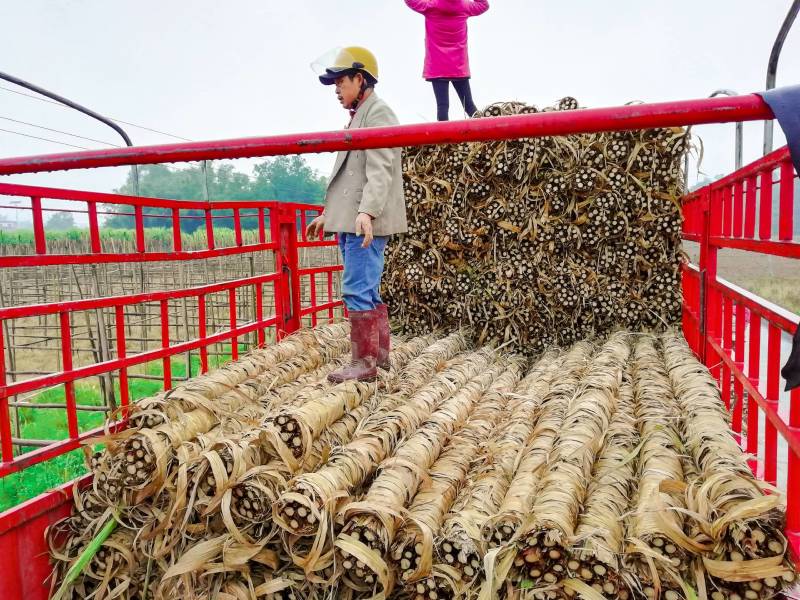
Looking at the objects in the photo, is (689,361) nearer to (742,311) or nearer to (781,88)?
(742,311)

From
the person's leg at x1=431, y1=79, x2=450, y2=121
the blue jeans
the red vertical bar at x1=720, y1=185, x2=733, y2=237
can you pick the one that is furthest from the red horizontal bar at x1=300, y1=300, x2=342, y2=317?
the person's leg at x1=431, y1=79, x2=450, y2=121

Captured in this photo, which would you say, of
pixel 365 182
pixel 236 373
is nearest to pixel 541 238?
pixel 365 182

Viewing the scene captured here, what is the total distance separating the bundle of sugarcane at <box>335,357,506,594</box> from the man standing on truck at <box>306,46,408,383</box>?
0.61 m

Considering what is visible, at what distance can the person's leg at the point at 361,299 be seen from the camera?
9.34ft

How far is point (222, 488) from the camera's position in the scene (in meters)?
1.82

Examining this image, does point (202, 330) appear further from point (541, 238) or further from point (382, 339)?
point (541, 238)

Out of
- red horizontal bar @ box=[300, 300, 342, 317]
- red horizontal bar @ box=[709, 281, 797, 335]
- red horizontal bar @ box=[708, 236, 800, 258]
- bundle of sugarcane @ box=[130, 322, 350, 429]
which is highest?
red horizontal bar @ box=[708, 236, 800, 258]

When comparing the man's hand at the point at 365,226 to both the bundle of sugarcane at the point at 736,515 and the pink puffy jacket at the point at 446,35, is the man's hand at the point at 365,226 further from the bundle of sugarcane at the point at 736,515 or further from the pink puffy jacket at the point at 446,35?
the pink puffy jacket at the point at 446,35

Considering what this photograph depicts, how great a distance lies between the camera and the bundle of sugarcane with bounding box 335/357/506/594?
1.64m

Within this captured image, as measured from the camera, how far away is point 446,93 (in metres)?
6.32

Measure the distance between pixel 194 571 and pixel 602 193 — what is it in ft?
11.2

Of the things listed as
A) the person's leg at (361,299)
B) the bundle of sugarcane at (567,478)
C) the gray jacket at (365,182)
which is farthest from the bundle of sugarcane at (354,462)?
the gray jacket at (365,182)

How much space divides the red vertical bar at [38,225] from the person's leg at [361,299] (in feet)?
4.21

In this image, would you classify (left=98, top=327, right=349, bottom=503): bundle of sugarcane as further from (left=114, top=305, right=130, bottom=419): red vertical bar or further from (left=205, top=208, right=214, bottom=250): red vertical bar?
(left=205, top=208, right=214, bottom=250): red vertical bar
